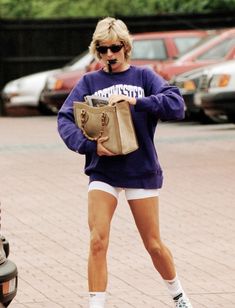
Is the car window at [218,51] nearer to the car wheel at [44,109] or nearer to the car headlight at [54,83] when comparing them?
the car headlight at [54,83]

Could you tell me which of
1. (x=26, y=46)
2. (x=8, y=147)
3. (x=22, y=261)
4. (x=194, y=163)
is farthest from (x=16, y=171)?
(x=26, y=46)

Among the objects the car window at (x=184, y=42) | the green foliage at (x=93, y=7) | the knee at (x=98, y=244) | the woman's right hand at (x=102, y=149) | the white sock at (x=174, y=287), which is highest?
the woman's right hand at (x=102, y=149)

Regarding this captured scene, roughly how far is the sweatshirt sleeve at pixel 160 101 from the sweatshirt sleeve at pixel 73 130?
1.06 ft

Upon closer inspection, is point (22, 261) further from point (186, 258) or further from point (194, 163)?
point (194, 163)

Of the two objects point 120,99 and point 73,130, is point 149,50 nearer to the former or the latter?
point 73,130

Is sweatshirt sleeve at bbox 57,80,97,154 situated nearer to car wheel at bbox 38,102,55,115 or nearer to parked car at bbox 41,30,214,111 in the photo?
parked car at bbox 41,30,214,111

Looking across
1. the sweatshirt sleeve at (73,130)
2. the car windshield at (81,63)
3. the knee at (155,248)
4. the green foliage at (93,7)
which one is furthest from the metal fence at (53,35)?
the knee at (155,248)

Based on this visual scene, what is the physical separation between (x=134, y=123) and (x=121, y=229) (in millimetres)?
4026

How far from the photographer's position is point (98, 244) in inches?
280

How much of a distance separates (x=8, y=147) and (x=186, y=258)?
401 inches

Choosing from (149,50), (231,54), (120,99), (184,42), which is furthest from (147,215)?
(184,42)

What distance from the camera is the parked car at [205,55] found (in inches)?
961

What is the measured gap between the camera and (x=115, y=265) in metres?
9.47

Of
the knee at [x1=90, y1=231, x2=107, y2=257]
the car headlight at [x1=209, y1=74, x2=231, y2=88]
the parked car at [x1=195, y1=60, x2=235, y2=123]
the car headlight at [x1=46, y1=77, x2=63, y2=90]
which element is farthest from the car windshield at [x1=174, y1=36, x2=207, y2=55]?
the knee at [x1=90, y1=231, x2=107, y2=257]
